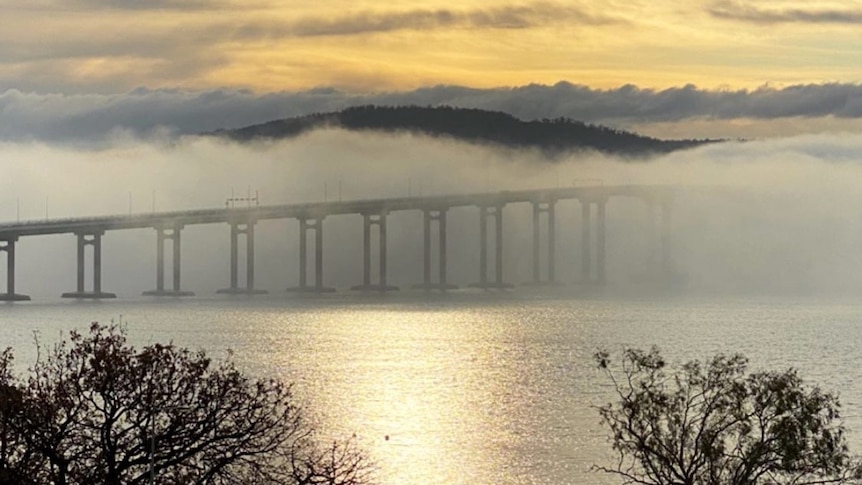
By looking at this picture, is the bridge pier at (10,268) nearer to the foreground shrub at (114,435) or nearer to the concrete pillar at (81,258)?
→ the concrete pillar at (81,258)

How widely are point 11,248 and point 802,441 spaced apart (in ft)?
420

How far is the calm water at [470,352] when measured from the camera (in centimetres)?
5338

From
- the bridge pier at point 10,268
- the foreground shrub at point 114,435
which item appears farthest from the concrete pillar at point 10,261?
the foreground shrub at point 114,435

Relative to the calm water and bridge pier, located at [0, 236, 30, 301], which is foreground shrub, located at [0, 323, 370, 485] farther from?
bridge pier, located at [0, 236, 30, 301]

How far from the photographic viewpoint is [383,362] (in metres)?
90.3

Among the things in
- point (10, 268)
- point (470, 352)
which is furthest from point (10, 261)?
point (470, 352)

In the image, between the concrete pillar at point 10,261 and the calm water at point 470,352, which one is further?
the concrete pillar at point 10,261

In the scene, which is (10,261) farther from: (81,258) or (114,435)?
(114,435)

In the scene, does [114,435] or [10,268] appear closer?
[114,435]

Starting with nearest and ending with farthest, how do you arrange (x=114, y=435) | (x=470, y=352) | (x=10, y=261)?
(x=114, y=435), (x=470, y=352), (x=10, y=261)

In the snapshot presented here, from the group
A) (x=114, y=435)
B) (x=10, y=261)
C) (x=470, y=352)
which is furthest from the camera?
(x=10, y=261)

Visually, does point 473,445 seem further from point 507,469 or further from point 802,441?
point 802,441

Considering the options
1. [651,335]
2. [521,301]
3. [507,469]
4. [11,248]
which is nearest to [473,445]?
[507,469]

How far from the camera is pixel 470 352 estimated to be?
9781 cm
